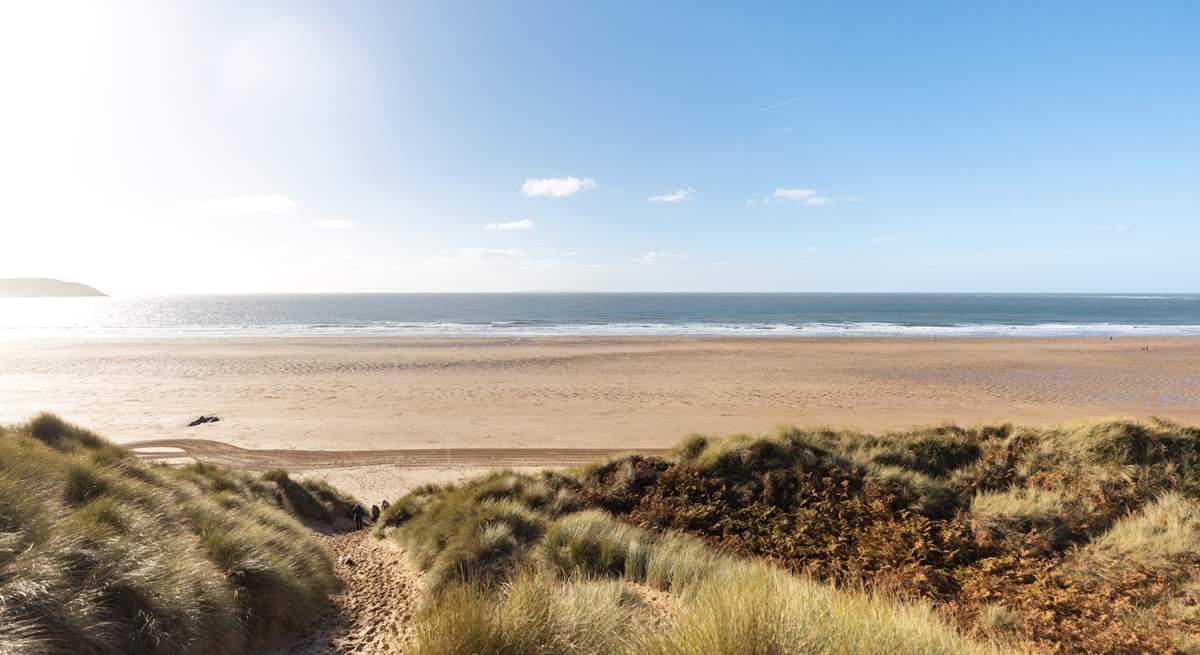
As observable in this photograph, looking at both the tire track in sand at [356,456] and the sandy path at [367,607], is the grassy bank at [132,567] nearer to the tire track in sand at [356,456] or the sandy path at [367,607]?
the sandy path at [367,607]

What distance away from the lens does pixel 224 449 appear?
51.5ft

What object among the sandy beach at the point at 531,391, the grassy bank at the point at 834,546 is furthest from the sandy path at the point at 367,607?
the sandy beach at the point at 531,391

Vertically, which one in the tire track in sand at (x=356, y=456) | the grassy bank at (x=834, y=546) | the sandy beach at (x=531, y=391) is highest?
the grassy bank at (x=834, y=546)

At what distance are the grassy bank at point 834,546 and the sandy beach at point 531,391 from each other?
697cm

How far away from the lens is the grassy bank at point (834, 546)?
3562 millimetres

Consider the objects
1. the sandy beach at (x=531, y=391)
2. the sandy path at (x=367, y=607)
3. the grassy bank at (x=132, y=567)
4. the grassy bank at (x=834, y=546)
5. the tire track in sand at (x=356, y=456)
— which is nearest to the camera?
the grassy bank at (x=132, y=567)

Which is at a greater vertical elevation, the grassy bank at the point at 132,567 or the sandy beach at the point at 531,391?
the grassy bank at the point at 132,567

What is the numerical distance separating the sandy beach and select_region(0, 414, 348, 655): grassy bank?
23.0 feet

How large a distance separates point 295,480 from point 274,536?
6416mm

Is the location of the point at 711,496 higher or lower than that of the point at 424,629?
lower

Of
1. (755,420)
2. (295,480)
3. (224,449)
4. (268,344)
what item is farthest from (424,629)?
(268,344)

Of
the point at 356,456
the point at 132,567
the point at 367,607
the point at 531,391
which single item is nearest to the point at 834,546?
the point at 367,607

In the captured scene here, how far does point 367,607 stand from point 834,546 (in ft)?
18.4

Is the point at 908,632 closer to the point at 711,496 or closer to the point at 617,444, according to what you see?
the point at 711,496
